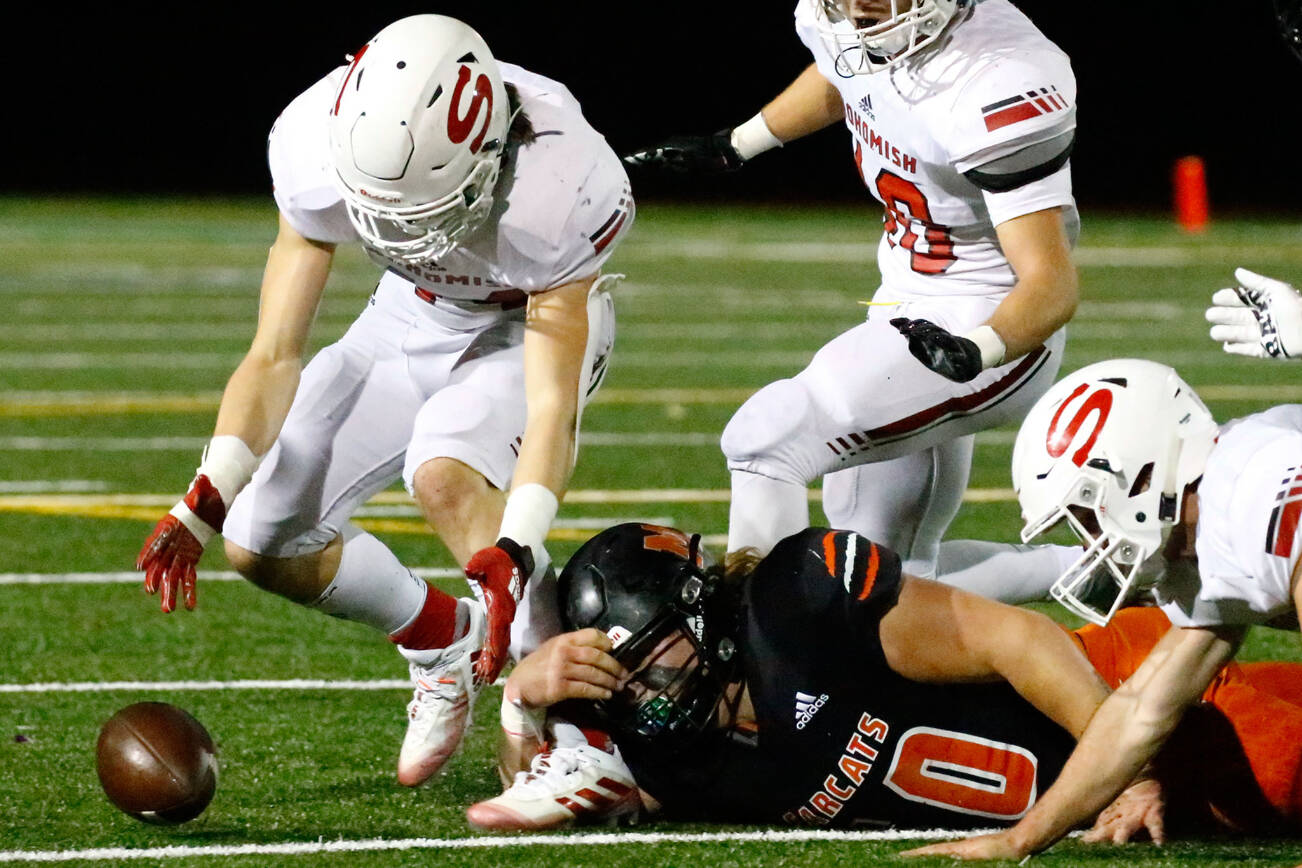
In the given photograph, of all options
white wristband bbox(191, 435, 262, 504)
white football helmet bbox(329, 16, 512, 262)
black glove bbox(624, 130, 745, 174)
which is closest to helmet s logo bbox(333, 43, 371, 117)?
white football helmet bbox(329, 16, 512, 262)

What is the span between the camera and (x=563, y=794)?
10.4 feet

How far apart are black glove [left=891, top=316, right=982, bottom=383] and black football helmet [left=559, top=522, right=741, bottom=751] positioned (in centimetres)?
55

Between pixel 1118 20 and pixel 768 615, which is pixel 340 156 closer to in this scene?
pixel 768 615

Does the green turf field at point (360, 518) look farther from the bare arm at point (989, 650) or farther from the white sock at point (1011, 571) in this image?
the white sock at point (1011, 571)

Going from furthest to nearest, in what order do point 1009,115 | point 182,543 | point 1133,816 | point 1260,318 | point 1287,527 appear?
point 1009,115, point 182,543, point 1133,816, point 1260,318, point 1287,527

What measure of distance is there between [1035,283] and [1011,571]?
0.81 meters

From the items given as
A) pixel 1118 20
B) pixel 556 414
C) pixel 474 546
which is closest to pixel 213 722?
pixel 474 546

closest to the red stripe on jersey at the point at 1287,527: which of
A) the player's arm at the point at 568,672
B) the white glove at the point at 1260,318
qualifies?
the white glove at the point at 1260,318

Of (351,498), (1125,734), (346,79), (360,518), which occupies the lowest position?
(360,518)

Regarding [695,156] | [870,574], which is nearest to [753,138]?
[695,156]

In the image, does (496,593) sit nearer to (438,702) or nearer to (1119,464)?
(438,702)

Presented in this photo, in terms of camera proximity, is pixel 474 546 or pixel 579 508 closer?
pixel 474 546

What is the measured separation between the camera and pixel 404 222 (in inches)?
137

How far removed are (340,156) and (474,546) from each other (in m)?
0.72
